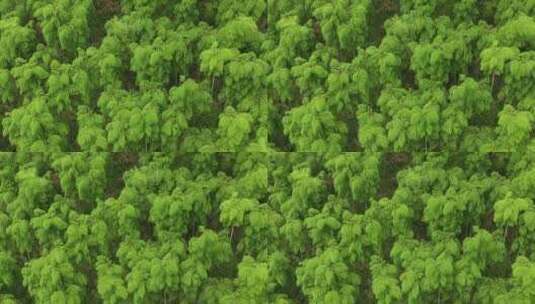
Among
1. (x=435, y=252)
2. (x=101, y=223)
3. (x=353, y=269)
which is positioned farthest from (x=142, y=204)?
(x=435, y=252)

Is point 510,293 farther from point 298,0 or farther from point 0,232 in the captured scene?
point 0,232

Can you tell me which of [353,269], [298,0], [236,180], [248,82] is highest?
[298,0]

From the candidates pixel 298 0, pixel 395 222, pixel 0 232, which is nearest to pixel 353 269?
pixel 395 222

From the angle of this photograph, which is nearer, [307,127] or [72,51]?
[307,127]

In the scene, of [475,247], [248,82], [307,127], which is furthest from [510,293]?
[248,82]

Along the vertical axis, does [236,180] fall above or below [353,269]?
above

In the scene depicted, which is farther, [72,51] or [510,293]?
[72,51]

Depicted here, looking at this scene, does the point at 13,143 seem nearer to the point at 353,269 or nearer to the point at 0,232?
the point at 0,232

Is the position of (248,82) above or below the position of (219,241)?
above

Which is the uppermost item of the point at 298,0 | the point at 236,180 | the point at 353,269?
the point at 298,0
